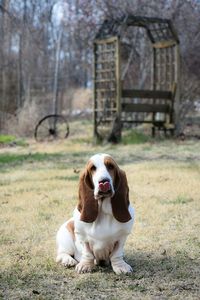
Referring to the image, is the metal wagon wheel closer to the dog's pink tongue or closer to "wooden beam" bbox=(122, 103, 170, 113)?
"wooden beam" bbox=(122, 103, 170, 113)

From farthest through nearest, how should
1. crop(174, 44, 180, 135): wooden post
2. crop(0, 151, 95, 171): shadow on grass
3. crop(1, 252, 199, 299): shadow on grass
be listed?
1. crop(174, 44, 180, 135): wooden post
2. crop(0, 151, 95, 171): shadow on grass
3. crop(1, 252, 199, 299): shadow on grass

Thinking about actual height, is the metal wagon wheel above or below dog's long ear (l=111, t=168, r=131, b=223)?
below

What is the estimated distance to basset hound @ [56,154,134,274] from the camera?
3.91m

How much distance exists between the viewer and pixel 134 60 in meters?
20.9

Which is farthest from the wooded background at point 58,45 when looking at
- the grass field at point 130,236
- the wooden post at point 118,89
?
the grass field at point 130,236

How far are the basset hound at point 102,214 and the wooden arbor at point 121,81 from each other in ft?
36.4

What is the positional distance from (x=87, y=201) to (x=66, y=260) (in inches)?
23.7

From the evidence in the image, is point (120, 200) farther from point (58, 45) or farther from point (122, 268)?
point (58, 45)

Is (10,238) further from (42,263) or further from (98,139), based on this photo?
(98,139)

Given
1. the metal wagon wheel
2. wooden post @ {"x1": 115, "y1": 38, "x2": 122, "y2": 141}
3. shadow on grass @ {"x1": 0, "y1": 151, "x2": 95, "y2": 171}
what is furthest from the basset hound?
the metal wagon wheel

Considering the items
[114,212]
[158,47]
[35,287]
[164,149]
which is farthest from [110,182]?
[158,47]

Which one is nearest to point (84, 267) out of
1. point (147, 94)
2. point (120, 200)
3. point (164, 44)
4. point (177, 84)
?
point (120, 200)

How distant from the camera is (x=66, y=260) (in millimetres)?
4320

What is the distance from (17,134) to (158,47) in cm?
530
